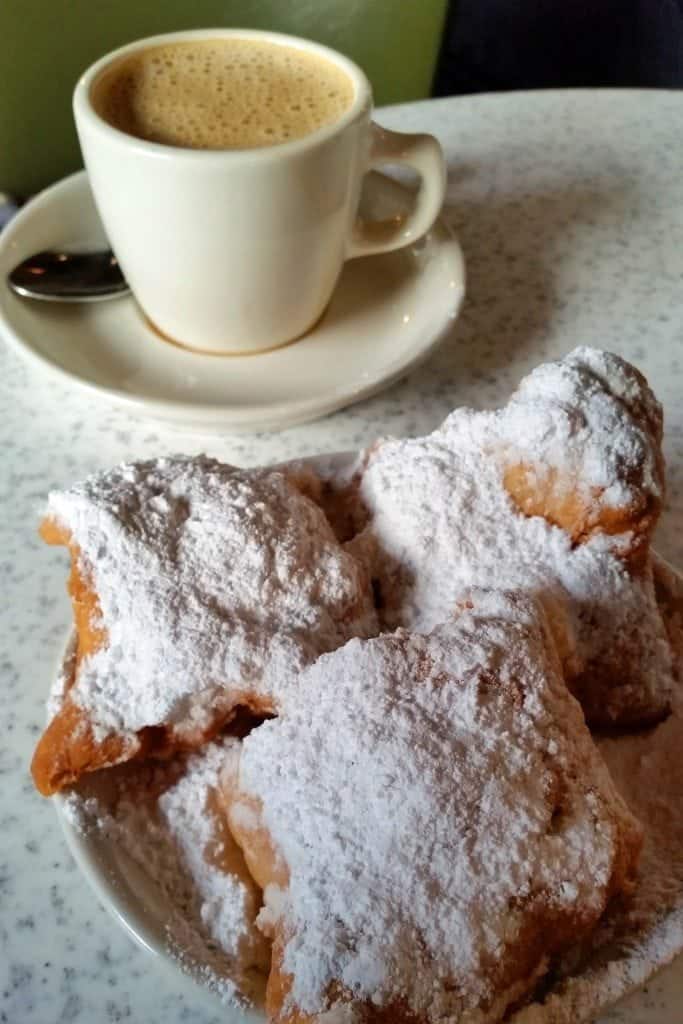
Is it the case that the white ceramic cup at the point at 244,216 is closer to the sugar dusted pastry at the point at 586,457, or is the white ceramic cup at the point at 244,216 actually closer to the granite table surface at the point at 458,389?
the granite table surface at the point at 458,389

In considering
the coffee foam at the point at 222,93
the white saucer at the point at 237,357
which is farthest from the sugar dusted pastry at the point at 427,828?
the coffee foam at the point at 222,93

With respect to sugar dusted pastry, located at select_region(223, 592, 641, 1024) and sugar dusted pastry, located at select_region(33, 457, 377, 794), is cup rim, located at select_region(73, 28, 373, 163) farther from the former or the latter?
sugar dusted pastry, located at select_region(223, 592, 641, 1024)

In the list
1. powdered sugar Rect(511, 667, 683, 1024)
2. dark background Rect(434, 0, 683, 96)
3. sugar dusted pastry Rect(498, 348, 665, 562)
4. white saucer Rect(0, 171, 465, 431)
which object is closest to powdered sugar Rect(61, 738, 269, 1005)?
powdered sugar Rect(511, 667, 683, 1024)

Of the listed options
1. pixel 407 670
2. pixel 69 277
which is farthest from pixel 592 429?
pixel 69 277

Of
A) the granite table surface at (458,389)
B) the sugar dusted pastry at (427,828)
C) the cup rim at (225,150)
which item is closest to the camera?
the sugar dusted pastry at (427,828)

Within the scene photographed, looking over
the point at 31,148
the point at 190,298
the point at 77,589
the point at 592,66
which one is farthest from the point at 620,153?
the point at 592,66

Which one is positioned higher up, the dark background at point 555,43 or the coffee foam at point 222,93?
the coffee foam at point 222,93

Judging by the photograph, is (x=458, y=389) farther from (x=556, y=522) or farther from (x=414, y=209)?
(x=556, y=522)
